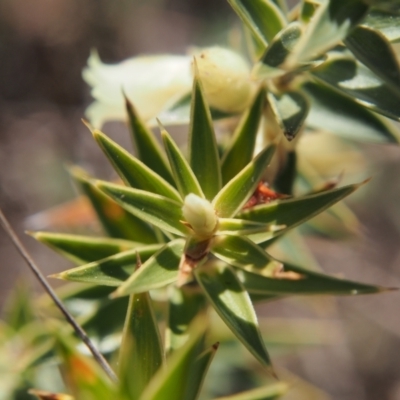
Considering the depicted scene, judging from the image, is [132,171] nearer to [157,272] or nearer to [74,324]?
[157,272]

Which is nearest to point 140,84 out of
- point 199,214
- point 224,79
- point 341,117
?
point 224,79

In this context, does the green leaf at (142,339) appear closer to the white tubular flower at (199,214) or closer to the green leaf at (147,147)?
the white tubular flower at (199,214)

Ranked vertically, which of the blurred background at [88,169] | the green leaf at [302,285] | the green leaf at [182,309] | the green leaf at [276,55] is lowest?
the blurred background at [88,169]

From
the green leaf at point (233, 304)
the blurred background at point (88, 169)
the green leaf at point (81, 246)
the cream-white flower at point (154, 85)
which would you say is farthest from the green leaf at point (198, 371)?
the blurred background at point (88, 169)

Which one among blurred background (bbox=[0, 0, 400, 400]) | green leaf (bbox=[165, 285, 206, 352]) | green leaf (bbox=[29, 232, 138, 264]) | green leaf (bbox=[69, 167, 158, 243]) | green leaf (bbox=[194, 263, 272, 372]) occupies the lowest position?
blurred background (bbox=[0, 0, 400, 400])

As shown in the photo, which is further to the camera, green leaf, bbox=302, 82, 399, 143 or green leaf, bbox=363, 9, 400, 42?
green leaf, bbox=302, 82, 399, 143


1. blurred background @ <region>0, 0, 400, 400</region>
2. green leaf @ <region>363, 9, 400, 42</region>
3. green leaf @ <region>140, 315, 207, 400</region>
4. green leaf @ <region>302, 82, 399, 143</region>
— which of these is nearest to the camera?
green leaf @ <region>140, 315, 207, 400</region>

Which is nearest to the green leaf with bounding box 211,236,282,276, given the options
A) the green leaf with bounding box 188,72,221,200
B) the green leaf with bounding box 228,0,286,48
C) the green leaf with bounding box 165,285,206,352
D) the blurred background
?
the green leaf with bounding box 188,72,221,200

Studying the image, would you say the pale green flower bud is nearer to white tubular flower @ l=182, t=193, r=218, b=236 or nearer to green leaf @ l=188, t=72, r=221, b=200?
green leaf @ l=188, t=72, r=221, b=200
